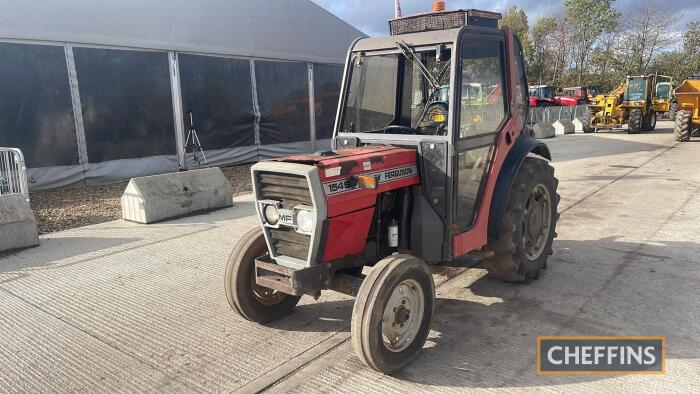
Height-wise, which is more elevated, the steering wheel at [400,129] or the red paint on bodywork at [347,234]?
the steering wheel at [400,129]

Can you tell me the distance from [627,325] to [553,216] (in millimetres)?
1358

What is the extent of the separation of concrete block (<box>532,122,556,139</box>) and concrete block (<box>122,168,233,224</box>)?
1425cm

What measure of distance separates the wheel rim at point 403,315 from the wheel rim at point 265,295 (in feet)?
3.46

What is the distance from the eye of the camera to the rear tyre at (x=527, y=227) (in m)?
4.20

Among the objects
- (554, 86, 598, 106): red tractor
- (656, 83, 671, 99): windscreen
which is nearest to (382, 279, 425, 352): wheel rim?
(656, 83, 671, 99): windscreen

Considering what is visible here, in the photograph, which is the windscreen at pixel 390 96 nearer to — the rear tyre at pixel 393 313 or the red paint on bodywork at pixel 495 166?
the red paint on bodywork at pixel 495 166

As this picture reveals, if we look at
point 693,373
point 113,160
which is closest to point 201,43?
→ point 113,160

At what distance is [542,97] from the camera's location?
2808 centimetres

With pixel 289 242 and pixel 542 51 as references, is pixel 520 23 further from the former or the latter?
pixel 289 242

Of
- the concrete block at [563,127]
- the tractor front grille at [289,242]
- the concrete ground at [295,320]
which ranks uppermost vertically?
the tractor front grille at [289,242]

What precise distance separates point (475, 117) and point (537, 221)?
1504 mm

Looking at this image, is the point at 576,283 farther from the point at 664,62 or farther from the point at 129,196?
the point at 664,62

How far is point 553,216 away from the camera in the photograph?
16.1ft

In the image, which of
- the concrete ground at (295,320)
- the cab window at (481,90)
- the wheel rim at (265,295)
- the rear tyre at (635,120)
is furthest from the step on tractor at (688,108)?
the wheel rim at (265,295)
